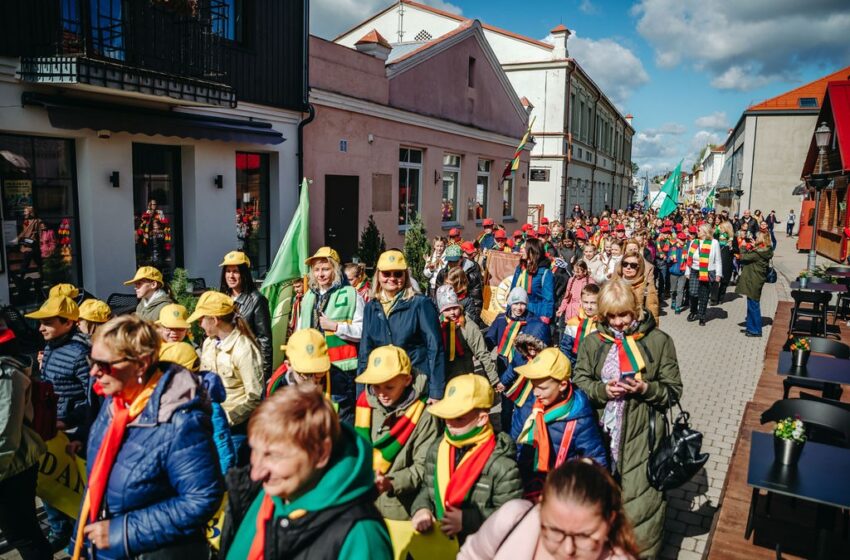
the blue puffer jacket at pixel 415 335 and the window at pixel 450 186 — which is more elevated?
the window at pixel 450 186

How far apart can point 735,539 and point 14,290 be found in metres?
8.92

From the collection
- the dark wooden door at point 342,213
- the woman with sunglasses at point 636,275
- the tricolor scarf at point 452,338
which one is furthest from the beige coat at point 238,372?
the dark wooden door at point 342,213

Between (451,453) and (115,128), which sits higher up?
(115,128)

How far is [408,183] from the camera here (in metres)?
17.4

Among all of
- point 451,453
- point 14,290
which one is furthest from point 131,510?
point 14,290

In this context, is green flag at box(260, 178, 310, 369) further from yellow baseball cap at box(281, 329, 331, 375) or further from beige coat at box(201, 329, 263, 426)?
yellow baseball cap at box(281, 329, 331, 375)

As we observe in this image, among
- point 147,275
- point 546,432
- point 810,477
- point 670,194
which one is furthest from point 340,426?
point 670,194

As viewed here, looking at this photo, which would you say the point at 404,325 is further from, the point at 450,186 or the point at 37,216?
the point at 450,186

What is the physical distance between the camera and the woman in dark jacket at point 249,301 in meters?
5.45

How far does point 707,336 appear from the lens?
38.6 ft

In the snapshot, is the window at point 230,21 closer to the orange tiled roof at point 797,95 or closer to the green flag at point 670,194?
the green flag at point 670,194

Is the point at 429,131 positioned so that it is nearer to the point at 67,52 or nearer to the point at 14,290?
the point at 67,52

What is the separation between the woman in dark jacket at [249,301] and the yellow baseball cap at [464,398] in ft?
8.58

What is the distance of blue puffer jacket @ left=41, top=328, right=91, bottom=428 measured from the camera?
4234mm
